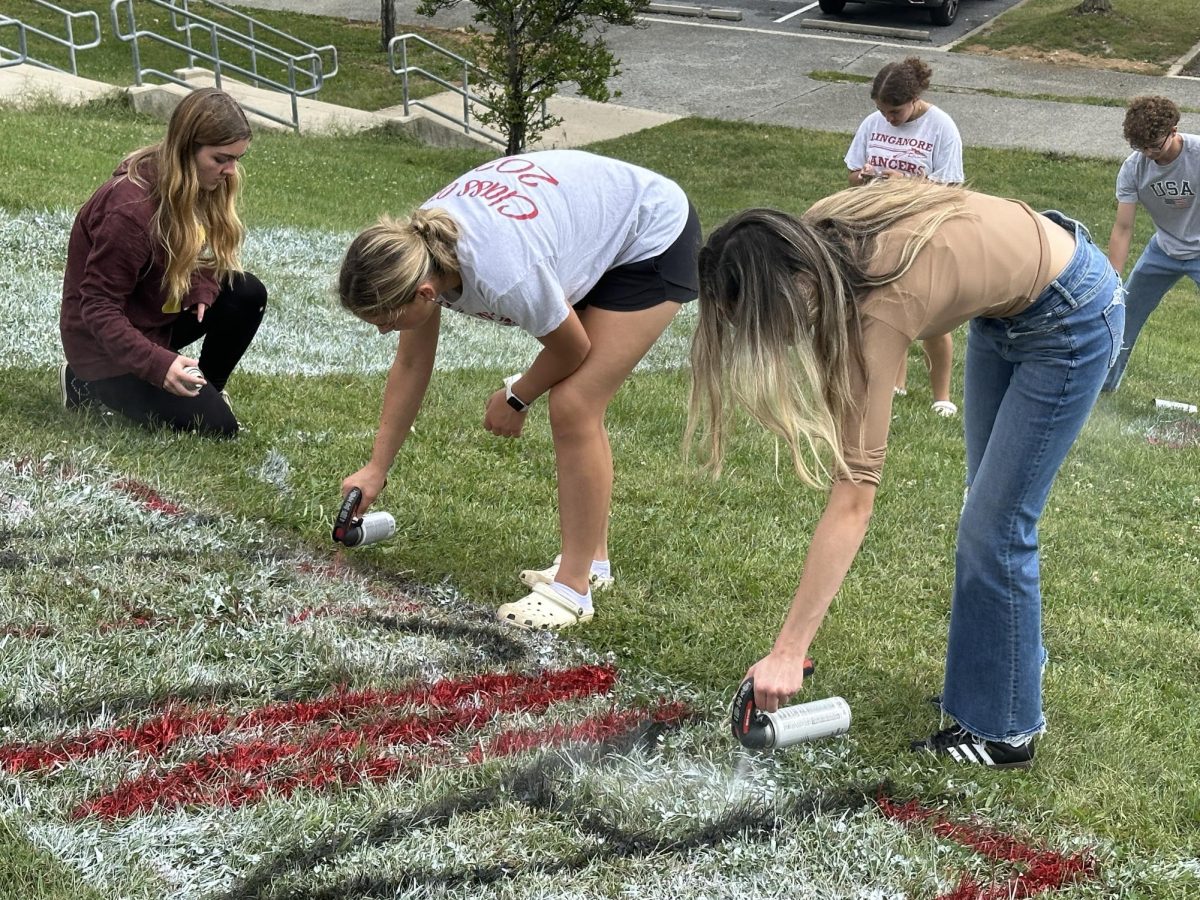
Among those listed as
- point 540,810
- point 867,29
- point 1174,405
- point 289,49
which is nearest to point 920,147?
point 1174,405

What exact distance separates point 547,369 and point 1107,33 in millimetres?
22730

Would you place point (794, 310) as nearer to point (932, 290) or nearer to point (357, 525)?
point (932, 290)

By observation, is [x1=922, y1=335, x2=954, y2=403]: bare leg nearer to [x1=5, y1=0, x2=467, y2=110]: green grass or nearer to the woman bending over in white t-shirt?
the woman bending over in white t-shirt

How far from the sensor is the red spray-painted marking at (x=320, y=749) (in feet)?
9.51

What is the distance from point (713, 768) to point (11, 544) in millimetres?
2283

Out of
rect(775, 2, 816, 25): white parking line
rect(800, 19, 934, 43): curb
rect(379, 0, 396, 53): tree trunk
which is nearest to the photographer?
rect(379, 0, 396, 53): tree trunk

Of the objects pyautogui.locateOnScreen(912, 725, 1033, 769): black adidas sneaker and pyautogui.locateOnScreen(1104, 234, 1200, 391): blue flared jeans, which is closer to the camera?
pyautogui.locateOnScreen(912, 725, 1033, 769): black adidas sneaker

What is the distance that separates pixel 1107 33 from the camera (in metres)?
23.1

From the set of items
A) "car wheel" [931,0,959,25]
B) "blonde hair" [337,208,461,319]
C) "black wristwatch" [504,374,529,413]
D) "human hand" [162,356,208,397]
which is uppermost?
"blonde hair" [337,208,461,319]

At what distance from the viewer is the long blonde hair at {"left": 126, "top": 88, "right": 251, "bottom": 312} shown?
450 centimetres

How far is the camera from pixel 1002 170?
15.6 meters

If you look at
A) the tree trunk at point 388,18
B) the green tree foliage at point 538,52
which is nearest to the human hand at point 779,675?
the green tree foliage at point 538,52

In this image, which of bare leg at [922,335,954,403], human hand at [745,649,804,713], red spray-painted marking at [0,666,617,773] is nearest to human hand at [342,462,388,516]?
red spray-painted marking at [0,666,617,773]

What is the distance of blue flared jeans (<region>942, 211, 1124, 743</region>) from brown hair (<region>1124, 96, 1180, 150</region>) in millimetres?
4257
